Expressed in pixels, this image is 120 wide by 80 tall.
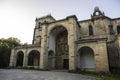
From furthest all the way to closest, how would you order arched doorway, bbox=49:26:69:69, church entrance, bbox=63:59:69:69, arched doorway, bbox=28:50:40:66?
arched doorway, bbox=28:50:40:66
arched doorway, bbox=49:26:69:69
church entrance, bbox=63:59:69:69

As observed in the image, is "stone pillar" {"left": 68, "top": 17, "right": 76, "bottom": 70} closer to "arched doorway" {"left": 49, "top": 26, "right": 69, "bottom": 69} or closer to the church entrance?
"arched doorway" {"left": 49, "top": 26, "right": 69, "bottom": 69}

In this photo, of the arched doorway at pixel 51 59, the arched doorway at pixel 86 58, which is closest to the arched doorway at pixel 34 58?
the arched doorway at pixel 51 59

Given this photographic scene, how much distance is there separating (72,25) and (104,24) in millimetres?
7842

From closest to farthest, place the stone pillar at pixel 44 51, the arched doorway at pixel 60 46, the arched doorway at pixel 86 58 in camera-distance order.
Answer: the arched doorway at pixel 86 58 → the stone pillar at pixel 44 51 → the arched doorway at pixel 60 46

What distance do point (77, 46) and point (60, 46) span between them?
226 inches

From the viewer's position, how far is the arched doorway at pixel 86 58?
731 inches

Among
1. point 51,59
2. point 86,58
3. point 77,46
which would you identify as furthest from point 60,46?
point 86,58

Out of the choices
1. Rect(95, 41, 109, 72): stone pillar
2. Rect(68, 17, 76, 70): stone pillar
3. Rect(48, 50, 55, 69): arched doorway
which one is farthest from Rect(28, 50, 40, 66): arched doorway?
Rect(95, 41, 109, 72): stone pillar

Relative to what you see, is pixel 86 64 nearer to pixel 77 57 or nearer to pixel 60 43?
pixel 77 57

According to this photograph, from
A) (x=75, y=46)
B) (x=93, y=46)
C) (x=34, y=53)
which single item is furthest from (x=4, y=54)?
(x=93, y=46)

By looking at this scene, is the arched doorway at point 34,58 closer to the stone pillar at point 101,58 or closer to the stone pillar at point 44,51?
the stone pillar at point 44,51

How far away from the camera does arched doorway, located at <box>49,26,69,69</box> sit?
21.3 meters

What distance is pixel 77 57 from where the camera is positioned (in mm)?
17688

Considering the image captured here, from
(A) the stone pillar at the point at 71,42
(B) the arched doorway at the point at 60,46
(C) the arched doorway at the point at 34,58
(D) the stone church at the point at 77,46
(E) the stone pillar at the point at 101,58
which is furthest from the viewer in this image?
(C) the arched doorway at the point at 34,58
